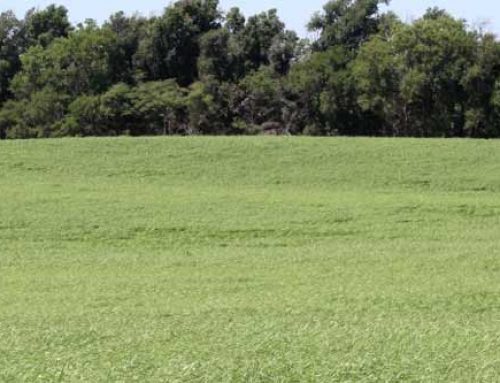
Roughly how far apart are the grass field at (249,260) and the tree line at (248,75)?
49.9 ft

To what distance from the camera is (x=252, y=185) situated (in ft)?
73.7

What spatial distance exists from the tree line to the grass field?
15207 millimetres

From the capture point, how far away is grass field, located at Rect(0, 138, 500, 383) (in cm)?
564

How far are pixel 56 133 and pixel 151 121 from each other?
4.85 meters

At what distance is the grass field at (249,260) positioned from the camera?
5.64 m

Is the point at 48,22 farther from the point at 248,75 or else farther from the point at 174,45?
the point at 248,75

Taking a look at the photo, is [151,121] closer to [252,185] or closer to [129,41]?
[129,41]

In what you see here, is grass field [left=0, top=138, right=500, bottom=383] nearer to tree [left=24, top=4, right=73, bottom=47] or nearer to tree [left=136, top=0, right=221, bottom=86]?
tree [left=136, top=0, right=221, bottom=86]

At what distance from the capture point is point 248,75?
154 feet

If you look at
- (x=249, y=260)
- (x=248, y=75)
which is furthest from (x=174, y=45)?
(x=249, y=260)

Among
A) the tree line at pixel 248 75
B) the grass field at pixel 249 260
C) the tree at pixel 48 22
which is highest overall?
the tree at pixel 48 22

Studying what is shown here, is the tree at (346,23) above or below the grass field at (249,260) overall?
above

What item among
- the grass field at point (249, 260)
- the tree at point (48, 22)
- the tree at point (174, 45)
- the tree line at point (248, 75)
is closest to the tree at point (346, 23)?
the tree line at point (248, 75)

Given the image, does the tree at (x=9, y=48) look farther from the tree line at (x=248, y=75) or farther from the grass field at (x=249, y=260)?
the grass field at (x=249, y=260)
